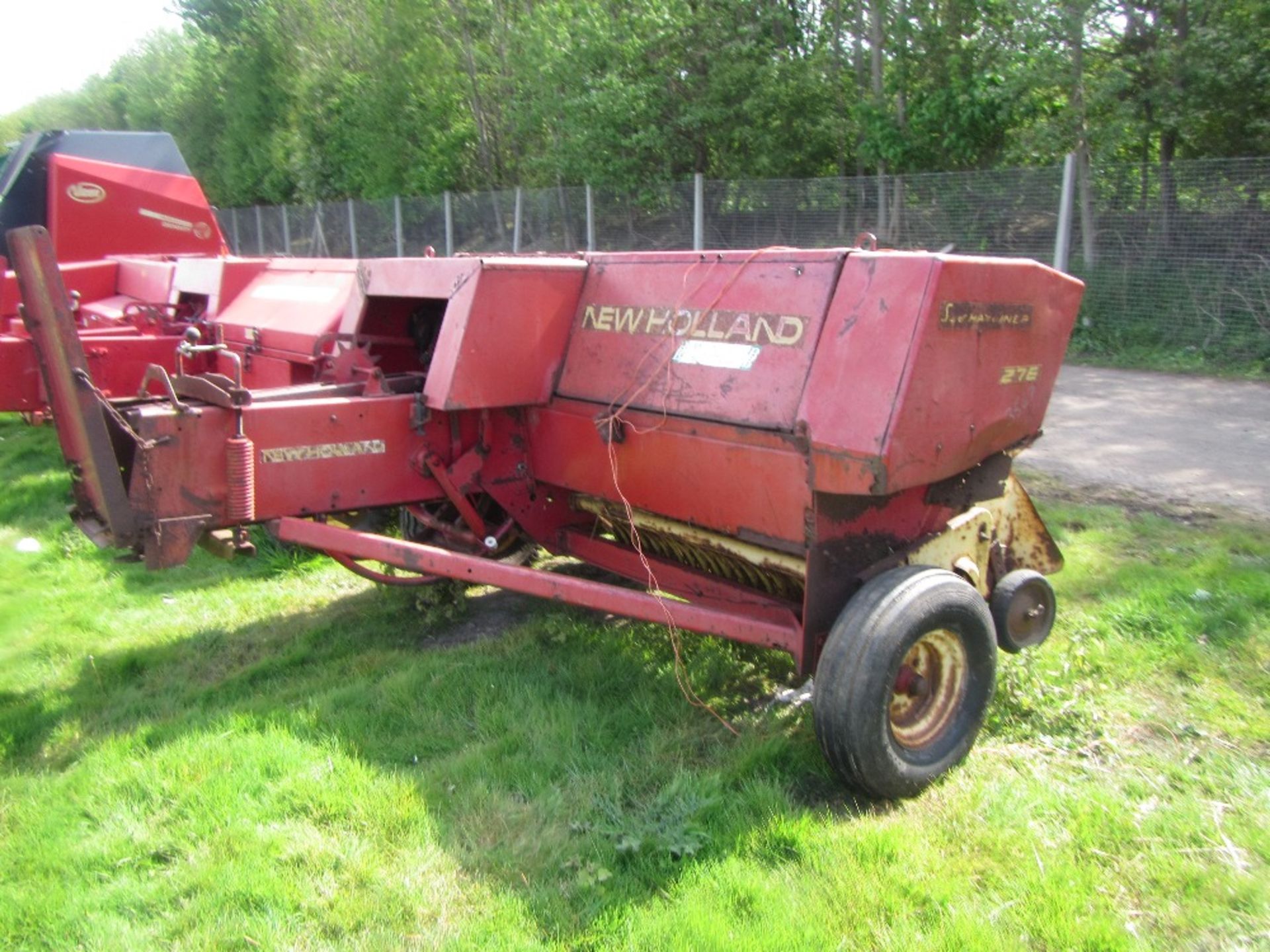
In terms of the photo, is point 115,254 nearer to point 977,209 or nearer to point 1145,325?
point 977,209

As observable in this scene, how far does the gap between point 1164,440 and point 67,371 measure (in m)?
6.63

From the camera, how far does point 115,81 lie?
1969 inches

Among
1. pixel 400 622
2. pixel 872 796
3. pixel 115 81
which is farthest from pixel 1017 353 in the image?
pixel 115 81

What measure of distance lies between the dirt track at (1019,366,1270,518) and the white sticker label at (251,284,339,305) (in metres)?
4.37

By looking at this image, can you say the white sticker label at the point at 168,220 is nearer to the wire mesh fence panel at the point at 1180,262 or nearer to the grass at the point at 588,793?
the grass at the point at 588,793

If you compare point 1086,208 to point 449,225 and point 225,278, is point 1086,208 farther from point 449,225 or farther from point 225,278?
point 449,225

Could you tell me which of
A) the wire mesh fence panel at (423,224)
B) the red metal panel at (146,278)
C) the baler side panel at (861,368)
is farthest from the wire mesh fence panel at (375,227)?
the baler side panel at (861,368)

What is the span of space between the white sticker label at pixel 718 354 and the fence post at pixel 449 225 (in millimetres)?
15247

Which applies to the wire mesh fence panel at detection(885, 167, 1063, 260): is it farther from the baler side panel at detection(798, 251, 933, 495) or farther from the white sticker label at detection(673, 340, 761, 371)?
the baler side panel at detection(798, 251, 933, 495)

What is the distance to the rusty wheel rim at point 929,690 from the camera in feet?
10.7

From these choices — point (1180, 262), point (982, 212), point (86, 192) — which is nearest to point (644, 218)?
point (982, 212)

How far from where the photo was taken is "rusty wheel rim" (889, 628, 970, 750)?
10.7 feet

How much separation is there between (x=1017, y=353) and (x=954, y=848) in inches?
62.4

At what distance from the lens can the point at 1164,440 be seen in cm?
715
